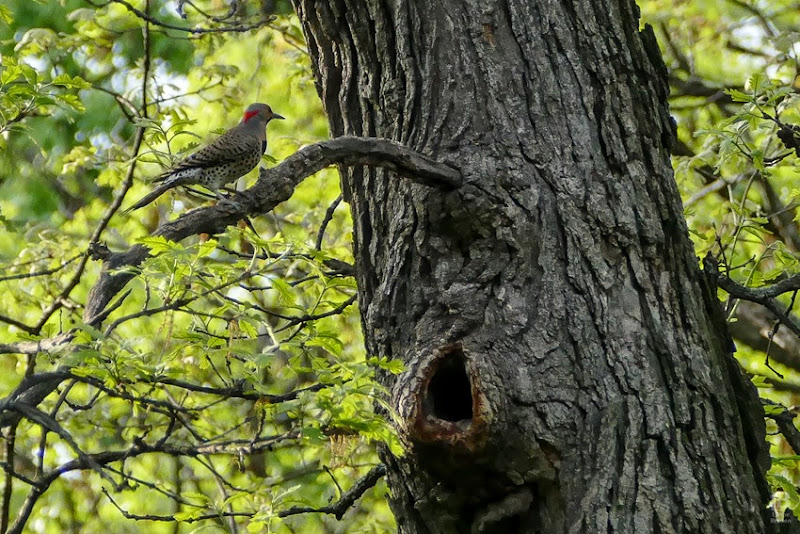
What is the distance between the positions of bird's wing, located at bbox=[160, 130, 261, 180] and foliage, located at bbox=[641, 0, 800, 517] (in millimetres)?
2231

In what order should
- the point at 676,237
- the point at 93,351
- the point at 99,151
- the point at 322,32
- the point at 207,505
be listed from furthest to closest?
1. the point at 99,151
2. the point at 207,505
3. the point at 322,32
4. the point at 676,237
5. the point at 93,351

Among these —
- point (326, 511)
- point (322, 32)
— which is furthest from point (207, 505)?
point (322, 32)

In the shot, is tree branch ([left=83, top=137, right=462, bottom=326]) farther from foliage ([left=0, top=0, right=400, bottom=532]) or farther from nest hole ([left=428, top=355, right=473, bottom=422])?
nest hole ([left=428, top=355, right=473, bottom=422])

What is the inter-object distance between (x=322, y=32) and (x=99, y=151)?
11.1ft

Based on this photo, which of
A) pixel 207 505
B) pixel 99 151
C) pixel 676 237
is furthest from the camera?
pixel 99 151

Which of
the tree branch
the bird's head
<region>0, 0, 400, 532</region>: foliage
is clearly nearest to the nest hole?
<region>0, 0, 400, 532</region>: foliage

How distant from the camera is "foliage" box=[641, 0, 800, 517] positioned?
358cm

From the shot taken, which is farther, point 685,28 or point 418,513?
point 685,28

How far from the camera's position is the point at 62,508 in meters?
10.3

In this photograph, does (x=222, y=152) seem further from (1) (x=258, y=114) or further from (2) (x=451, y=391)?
(2) (x=451, y=391)

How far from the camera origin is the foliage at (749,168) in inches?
141

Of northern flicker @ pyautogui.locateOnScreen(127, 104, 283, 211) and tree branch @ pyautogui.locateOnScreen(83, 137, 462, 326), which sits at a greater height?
northern flicker @ pyautogui.locateOnScreen(127, 104, 283, 211)

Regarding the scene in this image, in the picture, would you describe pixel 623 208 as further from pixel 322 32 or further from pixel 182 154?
pixel 182 154

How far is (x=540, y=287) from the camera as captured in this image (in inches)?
105
